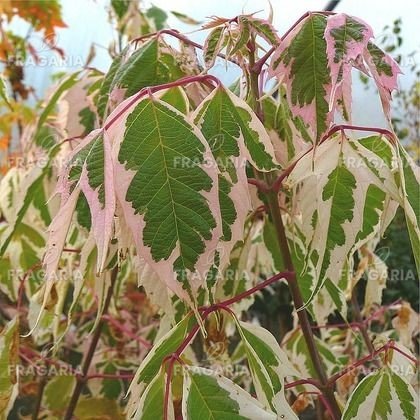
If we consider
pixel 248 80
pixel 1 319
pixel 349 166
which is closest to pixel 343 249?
pixel 349 166

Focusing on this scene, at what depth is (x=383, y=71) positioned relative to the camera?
46cm

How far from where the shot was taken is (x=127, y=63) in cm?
60

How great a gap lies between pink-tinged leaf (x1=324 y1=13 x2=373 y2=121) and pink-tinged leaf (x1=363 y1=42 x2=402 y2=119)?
1 centimetres

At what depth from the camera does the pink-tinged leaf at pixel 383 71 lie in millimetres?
455

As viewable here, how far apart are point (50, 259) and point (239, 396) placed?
159 millimetres

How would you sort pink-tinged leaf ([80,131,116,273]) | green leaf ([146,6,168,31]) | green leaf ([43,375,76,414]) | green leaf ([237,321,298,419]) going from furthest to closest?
green leaf ([146,6,168,31]) → green leaf ([43,375,76,414]) → green leaf ([237,321,298,419]) → pink-tinged leaf ([80,131,116,273])

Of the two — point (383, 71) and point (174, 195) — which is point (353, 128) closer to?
point (383, 71)

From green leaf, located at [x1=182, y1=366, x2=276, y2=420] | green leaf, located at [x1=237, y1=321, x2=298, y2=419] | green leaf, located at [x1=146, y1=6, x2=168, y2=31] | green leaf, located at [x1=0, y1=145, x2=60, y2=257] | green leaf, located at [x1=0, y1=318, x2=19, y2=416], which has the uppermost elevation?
green leaf, located at [x1=146, y1=6, x2=168, y2=31]

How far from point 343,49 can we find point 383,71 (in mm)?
36

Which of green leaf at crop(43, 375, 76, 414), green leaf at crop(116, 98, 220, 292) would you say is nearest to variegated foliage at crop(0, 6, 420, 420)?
green leaf at crop(116, 98, 220, 292)

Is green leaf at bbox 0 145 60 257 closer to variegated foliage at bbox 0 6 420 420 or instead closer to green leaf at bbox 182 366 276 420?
variegated foliage at bbox 0 6 420 420

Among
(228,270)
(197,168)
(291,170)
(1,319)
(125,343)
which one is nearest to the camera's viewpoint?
(197,168)

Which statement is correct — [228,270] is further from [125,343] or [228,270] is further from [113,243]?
[125,343]

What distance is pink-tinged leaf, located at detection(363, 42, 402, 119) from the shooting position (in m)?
0.46
